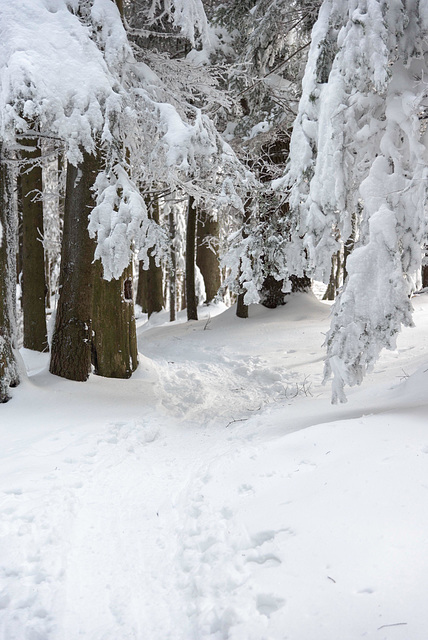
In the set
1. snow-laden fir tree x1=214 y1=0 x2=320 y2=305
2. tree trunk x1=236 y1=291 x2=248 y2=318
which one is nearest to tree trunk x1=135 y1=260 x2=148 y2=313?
tree trunk x1=236 y1=291 x2=248 y2=318

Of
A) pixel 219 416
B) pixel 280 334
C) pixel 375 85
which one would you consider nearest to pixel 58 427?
pixel 219 416

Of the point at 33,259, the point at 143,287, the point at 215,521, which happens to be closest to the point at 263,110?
the point at 33,259

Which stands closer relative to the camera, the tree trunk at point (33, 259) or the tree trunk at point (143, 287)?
the tree trunk at point (33, 259)

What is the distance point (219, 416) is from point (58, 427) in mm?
2448

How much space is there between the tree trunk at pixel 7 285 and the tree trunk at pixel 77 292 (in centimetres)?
89

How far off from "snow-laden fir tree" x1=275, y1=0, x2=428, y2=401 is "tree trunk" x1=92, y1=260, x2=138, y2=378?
12.6 feet

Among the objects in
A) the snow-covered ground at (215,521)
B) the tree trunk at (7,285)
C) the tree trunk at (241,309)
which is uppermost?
the tree trunk at (7,285)

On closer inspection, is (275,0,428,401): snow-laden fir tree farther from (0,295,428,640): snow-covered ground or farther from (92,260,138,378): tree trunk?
(92,260,138,378): tree trunk

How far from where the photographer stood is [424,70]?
4.87 m

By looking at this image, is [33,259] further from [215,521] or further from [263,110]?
[215,521]

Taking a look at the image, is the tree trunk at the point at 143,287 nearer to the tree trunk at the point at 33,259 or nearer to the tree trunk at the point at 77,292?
the tree trunk at the point at 33,259

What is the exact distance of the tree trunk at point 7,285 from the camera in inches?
237

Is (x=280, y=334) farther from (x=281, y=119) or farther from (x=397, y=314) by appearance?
(x=397, y=314)

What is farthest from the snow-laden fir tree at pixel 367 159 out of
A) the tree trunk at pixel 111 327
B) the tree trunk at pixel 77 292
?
the tree trunk at pixel 111 327
